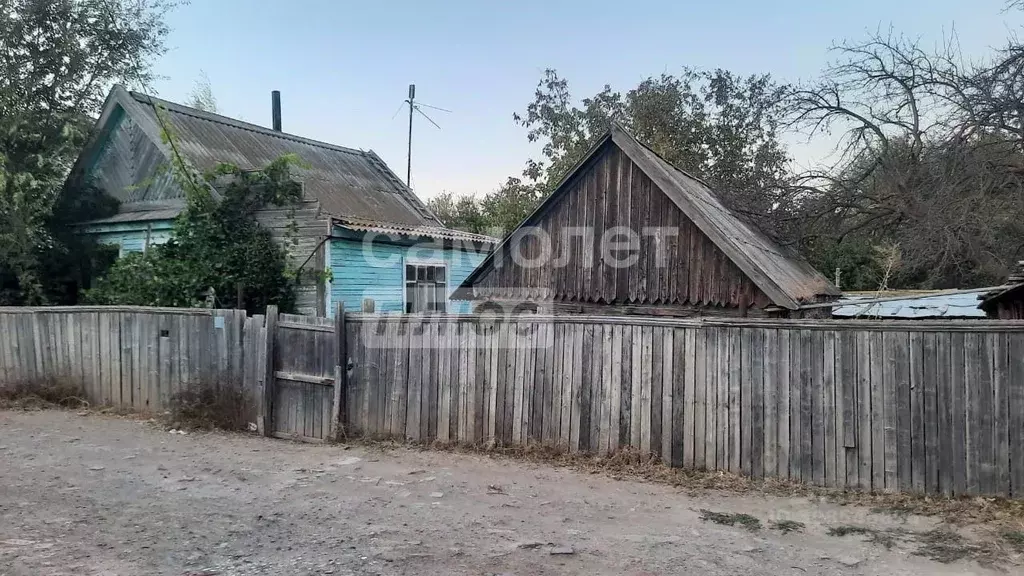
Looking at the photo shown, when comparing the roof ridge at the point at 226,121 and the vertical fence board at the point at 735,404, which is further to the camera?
the roof ridge at the point at 226,121

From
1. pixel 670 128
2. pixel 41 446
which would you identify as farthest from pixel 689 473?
pixel 670 128

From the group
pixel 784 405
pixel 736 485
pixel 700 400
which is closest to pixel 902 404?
pixel 784 405

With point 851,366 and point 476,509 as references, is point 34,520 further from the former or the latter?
point 851,366

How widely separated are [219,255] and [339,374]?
4.77 meters

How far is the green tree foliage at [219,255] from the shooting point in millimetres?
11828

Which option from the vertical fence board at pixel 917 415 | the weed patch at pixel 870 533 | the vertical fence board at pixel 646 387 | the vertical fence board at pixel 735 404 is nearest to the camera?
the weed patch at pixel 870 533

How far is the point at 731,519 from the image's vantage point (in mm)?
5816

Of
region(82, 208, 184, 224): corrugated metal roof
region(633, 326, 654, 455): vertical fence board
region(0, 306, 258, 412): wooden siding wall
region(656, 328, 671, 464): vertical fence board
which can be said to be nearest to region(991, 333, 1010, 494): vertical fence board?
region(656, 328, 671, 464): vertical fence board

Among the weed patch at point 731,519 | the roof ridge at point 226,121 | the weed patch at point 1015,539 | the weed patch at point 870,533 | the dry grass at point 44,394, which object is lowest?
the weed patch at point 870,533

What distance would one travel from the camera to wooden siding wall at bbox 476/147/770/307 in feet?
28.5

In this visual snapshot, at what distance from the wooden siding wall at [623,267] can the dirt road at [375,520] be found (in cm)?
296

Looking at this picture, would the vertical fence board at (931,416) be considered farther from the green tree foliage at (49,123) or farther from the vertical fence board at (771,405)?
the green tree foliage at (49,123)

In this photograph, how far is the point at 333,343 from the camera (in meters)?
8.70

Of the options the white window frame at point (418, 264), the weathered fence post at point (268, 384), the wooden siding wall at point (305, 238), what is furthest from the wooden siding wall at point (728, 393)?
the white window frame at point (418, 264)
